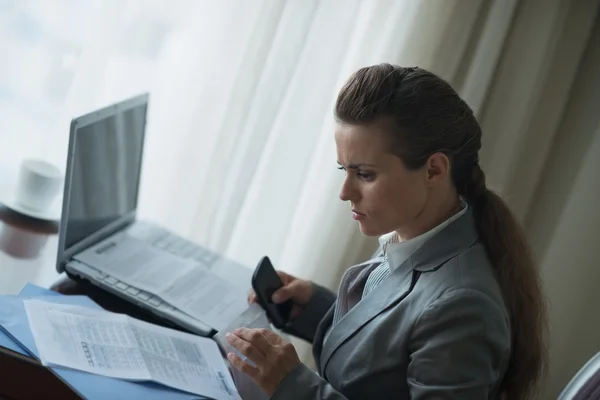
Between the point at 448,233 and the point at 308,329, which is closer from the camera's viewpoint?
the point at 448,233

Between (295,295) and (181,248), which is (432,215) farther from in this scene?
(181,248)

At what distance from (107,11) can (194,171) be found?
0.42 m

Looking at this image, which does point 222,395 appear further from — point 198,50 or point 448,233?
point 198,50

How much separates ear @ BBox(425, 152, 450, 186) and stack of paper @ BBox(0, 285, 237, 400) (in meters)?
0.46

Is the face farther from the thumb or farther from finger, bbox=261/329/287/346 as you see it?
the thumb

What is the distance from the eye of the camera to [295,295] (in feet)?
4.95

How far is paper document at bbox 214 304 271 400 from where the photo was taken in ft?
4.04

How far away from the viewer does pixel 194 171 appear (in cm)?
189

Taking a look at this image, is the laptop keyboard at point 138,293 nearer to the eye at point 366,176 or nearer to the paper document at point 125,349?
the paper document at point 125,349

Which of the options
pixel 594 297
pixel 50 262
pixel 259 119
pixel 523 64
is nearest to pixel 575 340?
pixel 594 297

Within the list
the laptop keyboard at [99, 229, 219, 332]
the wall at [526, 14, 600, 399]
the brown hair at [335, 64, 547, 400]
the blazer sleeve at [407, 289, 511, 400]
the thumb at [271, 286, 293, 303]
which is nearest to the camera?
the blazer sleeve at [407, 289, 511, 400]

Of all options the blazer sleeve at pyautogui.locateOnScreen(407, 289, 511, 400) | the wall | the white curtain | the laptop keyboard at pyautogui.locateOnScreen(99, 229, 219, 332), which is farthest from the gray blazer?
the wall

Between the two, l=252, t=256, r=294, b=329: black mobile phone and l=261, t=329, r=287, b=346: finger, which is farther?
l=252, t=256, r=294, b=329: black mobile phone

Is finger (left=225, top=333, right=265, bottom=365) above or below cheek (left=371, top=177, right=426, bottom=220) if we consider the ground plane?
below
